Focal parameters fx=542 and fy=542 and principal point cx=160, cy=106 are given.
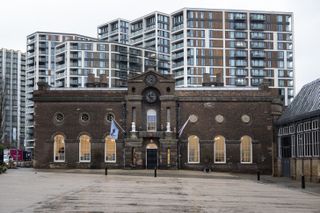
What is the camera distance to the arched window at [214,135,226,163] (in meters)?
61.9

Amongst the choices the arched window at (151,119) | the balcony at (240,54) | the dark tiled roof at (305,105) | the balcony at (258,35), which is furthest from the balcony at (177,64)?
the dark tiled roof at (305,105)

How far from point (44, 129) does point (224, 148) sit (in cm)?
2087

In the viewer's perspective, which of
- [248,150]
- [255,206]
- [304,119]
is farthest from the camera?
[248,150]

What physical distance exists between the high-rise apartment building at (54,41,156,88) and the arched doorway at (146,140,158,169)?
3118 inches

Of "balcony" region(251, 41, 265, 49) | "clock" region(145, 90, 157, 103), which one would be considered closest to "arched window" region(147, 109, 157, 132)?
"clock" region(145, 90, 157, 103)

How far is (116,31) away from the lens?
547ft

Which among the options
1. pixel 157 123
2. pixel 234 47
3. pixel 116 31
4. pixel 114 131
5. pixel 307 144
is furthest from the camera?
pixel 116 31

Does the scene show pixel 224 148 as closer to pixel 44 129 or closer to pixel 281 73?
pixel 44 129

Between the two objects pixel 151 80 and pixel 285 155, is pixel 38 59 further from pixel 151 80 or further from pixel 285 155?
pixel 285 155

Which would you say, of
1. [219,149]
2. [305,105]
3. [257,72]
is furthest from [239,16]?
[305,105]

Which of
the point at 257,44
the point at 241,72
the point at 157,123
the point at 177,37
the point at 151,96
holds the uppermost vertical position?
the point at 177,37

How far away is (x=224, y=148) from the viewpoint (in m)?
62.0

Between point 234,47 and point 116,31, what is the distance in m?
41.4

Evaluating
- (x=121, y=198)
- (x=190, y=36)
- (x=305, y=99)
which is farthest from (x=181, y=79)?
(x=121, y=198)
